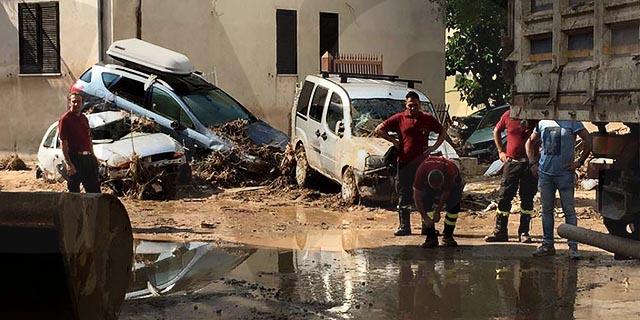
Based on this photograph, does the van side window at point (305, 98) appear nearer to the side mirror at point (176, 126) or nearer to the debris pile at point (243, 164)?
the debris pile at point (243, 164)

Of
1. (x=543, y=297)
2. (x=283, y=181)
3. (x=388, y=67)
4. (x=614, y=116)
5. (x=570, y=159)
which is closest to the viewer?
(x=614, y=116)

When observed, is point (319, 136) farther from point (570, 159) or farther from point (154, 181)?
point (570, 159)

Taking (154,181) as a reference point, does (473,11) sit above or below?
above

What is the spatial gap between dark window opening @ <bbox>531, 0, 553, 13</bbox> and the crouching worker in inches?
123

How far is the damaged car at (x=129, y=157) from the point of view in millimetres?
13156

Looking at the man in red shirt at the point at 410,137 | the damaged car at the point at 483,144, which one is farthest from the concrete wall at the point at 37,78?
the man in red shirt at the point at 410,137

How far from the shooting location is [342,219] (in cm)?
1145

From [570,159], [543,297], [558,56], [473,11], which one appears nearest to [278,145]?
[473,11]

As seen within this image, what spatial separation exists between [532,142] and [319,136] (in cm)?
448

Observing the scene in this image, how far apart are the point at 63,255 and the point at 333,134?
849 centimetres

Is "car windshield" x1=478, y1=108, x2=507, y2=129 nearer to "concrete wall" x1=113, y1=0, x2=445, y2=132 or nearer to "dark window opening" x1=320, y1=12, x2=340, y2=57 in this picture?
"concrete wall" x1=113, y1=0, x2=445, y2=132

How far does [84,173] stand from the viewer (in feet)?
33.2

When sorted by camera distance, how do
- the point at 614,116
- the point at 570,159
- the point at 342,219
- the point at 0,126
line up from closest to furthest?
the point at 614,116 → the point at 570,159 → the point at 342,219 → the point at 0,126

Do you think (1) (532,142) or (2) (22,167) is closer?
(1) (532,142)
